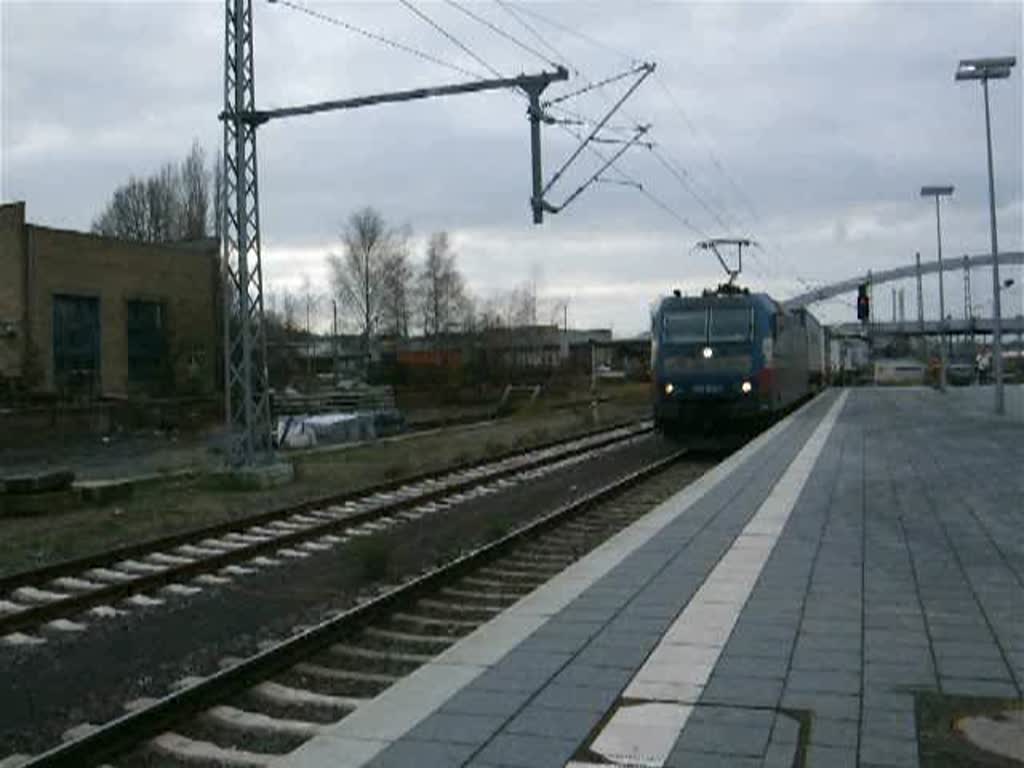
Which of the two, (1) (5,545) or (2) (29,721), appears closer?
(2) (29,721)

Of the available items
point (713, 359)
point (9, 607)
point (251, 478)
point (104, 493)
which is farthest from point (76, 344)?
point (9, 607)

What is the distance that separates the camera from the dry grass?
44.8ft

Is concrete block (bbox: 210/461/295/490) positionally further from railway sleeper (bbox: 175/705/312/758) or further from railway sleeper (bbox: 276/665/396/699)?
railway sleeper (bbox: 175/705/312/758)

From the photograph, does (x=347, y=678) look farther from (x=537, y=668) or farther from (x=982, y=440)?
(x=982, y=440)

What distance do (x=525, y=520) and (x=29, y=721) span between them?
356 inches

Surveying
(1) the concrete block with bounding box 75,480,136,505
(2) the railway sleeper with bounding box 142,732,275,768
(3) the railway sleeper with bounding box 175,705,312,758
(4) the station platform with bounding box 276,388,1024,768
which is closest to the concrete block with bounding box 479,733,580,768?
(4) the station platform with bounding box 276,388,1024,768

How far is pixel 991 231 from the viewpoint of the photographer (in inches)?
1265

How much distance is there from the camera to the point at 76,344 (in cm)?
4819

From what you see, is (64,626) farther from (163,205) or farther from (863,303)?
(163,205)

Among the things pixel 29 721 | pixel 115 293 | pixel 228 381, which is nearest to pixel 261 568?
pixel 29 721

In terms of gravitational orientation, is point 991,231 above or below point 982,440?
above

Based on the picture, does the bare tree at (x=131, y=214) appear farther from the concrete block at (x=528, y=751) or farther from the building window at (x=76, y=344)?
the concrete block at (x=528, y=751)

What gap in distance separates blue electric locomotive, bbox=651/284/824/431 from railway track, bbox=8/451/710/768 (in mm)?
14295

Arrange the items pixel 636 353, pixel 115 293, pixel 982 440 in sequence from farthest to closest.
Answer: pixel 636 353, pixel 115 293, pixel 982 440
